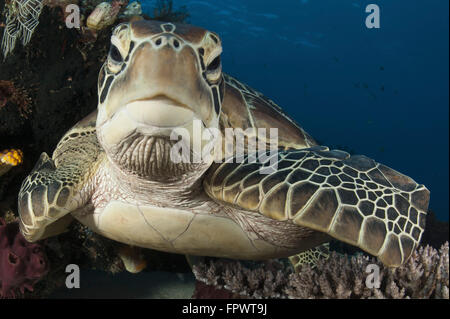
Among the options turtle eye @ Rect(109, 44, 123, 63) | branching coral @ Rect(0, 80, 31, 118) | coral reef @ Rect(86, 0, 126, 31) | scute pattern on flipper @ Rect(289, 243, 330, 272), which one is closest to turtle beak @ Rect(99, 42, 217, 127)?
turtle eye @ Rect(109, 44, 123, 63)

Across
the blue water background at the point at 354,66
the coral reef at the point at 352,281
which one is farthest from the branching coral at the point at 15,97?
the blue water background at the point at 354,66

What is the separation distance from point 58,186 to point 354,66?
44465mm

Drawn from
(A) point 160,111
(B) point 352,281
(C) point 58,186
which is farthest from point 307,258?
(A) point 160,111

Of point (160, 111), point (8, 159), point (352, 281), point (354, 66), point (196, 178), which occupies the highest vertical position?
point (160, 111)

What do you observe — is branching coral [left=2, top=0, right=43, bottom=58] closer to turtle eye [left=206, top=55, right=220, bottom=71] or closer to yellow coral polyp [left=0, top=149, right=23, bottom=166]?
yellow coral polyp [left=0, top=149, right=23, bottom=166]

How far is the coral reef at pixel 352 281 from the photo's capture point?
6.66 feet

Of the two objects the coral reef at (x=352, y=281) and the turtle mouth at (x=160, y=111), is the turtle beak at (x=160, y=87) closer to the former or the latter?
the turtle mouth at (x=160, y=111)

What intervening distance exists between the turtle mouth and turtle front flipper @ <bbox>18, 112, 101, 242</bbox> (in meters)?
1.22

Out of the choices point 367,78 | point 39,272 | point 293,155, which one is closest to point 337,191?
point 293,155

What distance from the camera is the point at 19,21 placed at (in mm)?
3104

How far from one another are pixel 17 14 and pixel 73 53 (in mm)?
588

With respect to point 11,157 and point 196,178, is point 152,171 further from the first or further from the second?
point 11,157

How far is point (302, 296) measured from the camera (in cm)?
221

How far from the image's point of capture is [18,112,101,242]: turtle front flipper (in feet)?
6.98
